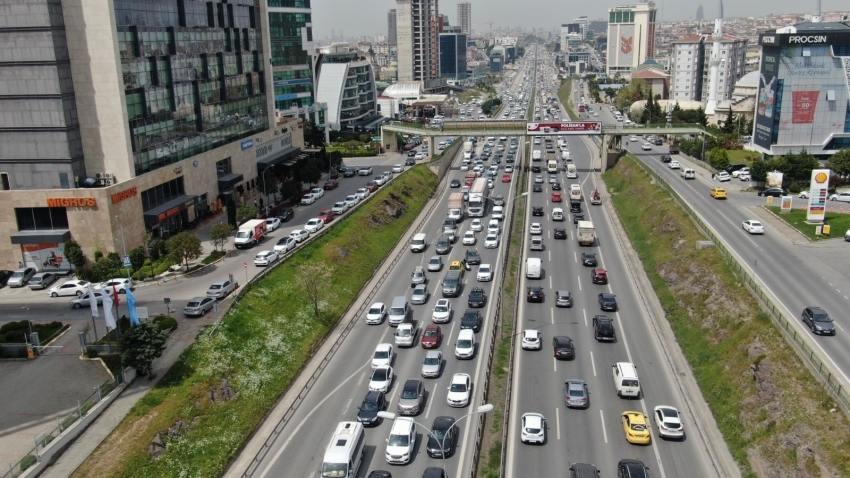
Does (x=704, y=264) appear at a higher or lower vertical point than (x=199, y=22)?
lower

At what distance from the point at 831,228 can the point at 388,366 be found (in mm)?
48156

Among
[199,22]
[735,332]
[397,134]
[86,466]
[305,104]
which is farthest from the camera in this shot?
[305,104]

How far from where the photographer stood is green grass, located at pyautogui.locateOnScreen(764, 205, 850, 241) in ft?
219

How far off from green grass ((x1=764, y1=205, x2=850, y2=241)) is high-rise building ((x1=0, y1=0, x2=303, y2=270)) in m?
59.6

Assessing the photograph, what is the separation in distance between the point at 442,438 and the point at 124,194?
139 feet

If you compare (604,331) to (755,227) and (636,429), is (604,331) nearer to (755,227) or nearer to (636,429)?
(636,429)

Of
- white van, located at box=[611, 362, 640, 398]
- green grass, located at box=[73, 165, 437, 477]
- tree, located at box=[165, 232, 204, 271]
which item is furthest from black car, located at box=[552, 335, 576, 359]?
tree, located at box=[165, 232, 204, 271]

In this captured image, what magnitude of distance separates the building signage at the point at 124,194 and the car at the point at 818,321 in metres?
56.6

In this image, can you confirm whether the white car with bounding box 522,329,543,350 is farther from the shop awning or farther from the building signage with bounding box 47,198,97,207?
the shop awning

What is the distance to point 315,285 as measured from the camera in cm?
5566

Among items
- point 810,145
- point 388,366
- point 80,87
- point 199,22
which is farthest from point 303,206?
point 810,145

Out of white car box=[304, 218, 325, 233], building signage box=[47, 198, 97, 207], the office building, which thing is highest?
the office building

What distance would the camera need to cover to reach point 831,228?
Result: 6775 cm

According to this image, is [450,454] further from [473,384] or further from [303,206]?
[303,206]
